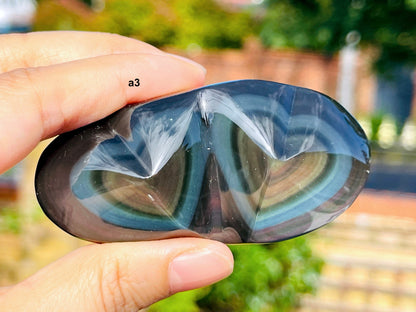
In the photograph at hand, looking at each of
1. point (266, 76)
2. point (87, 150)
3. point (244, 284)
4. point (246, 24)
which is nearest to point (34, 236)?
point (244, 284)

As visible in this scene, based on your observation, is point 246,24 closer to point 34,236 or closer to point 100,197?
point 34,236

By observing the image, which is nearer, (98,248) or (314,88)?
(98,248)

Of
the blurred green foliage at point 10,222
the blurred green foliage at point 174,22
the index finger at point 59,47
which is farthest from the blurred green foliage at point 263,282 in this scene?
the blurred green foliage at point 174,22

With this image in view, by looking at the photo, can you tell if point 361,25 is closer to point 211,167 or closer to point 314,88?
point 314,88

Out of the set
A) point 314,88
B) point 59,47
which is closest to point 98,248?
point 59,47

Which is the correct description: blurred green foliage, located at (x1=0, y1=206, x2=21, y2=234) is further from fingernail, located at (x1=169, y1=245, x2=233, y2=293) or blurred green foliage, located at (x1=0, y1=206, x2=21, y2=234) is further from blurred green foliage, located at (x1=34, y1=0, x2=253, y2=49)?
blurred green foliage, located at (x1=34, y1=0, x2=253, y2=49)

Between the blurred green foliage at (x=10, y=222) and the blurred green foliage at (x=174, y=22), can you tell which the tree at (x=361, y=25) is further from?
the blurred green foliage at (x=10, y=222)

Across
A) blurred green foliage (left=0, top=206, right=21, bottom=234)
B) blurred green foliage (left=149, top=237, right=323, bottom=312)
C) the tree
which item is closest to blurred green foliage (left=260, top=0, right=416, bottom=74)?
the tree
